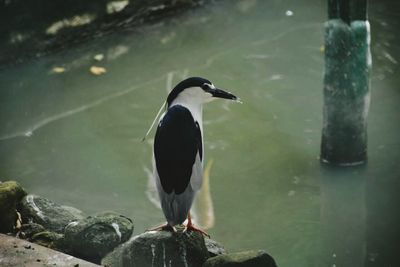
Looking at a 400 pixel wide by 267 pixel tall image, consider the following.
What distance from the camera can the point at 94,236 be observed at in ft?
14.4

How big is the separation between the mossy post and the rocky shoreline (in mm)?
1658

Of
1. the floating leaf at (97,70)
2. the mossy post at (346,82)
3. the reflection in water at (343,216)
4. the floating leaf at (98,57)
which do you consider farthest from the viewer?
the floating leaf at (98,57)

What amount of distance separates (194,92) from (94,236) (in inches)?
39.7

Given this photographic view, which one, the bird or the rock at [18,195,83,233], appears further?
the rock at [18,195,83,233]

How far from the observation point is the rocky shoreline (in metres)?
4.17

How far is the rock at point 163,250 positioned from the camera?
13.7 ft

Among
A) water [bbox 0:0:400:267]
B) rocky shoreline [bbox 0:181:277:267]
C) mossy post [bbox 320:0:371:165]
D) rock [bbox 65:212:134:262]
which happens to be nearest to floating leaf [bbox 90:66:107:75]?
water [bbox 0:0:400:267]

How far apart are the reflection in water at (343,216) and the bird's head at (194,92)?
4.53 feet

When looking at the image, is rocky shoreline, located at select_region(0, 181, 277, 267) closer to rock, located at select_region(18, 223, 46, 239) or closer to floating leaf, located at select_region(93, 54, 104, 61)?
rock, located at select_region(18, 223, 46, 239)

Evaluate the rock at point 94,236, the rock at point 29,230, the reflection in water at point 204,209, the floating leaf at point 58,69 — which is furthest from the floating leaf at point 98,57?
the rock at point 94,236

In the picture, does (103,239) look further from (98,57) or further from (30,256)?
(98,57)

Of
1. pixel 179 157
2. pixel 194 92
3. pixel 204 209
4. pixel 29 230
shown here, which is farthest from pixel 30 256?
pixel 204 209

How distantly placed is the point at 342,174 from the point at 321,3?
13.0ft

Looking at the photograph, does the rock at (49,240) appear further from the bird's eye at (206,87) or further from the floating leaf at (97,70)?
the floating leaf at (97,70)
